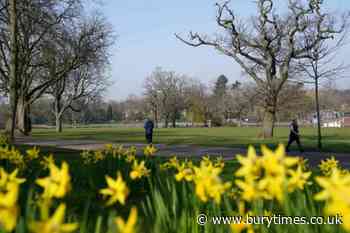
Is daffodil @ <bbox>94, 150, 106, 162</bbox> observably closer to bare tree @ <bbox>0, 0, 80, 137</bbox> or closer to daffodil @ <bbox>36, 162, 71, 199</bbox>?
daffodil @ <bbox>36, 162, 71, 199</bbox>

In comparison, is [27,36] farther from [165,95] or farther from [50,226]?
[165,95]

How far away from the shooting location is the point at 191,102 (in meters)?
97.5

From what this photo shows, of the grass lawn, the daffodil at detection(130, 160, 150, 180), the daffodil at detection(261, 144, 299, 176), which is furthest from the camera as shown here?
the grass lawn

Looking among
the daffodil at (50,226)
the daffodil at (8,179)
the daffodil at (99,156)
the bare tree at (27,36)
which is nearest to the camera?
the daffodil at (50,226)

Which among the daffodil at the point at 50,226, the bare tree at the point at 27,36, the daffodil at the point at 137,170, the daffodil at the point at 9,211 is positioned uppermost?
the bare tree at the point at 27,36

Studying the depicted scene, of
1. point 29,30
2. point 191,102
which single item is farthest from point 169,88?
point 29,30

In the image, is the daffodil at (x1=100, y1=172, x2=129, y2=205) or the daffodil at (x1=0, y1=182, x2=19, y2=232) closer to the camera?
the daffodil at (x1=0, y1=182, x2=19, y2=232)

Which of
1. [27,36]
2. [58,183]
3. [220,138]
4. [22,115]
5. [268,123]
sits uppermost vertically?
[27,36]

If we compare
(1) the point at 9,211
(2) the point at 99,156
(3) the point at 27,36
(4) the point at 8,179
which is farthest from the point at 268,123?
(1) the point at 9,211

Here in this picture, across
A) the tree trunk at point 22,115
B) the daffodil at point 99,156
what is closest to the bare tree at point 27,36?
the tree trunk at point 22,115

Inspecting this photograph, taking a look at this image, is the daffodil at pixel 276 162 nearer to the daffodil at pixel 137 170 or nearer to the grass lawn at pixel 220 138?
the daffodil at pixel 137 170

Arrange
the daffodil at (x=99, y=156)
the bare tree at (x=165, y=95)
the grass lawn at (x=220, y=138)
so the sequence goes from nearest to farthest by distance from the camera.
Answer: the daffodil at (x=99, y=156) → the grass lawn at (x=220, y=138) → the bare tree at (x=165, y=95)

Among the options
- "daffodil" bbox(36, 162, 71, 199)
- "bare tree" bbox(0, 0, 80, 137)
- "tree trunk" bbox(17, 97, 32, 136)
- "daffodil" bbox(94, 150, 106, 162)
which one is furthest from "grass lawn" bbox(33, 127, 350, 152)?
"daffodil" bbox(36, 162, 71, 199)

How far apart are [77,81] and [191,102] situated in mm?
47425
